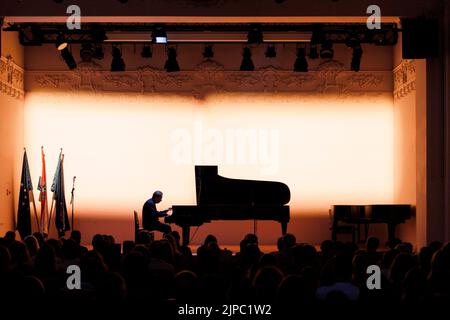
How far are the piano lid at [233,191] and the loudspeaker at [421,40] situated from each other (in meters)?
3.15

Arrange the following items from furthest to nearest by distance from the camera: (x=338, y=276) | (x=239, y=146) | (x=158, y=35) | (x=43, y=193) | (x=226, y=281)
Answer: (x=239, y=146) < (x=43, y=193) < (x=158, y=35) < (x=338, y=276) < (x=226, y=281)

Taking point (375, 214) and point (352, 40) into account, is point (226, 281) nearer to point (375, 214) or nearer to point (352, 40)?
point (352, 40)

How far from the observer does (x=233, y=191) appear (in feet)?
36.9

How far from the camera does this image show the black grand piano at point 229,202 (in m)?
10.9

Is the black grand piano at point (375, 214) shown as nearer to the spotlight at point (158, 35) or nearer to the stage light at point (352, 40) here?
the stage light at point (352, 40)

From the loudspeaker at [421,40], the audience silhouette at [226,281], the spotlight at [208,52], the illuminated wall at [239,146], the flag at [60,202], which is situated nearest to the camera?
the audience silhouette at [226,281]

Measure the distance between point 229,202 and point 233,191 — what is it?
0.66ft

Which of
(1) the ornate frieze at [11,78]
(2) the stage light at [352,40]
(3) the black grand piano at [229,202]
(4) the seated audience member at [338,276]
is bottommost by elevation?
(4) the seated audience member at [338,276]

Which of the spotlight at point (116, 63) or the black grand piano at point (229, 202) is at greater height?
the spotlight at point (116, 63)

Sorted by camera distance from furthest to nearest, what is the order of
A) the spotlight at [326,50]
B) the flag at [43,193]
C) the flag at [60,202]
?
the flag at [43,193], the flag at [60,202], the spotlight at [326,50]

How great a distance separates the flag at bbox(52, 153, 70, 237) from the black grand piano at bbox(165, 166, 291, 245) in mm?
2689

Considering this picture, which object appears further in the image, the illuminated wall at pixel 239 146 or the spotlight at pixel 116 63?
the illuminated wall at pixel 239 146

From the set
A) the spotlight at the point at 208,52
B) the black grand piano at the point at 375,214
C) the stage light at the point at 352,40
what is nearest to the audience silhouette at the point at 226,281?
the stage light at the point at 352,40

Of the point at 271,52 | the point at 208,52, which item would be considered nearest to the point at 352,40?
the point at 271,52
